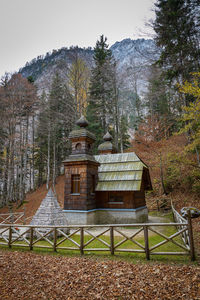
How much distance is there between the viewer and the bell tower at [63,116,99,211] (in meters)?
13.0

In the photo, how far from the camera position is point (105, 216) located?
44.3 feet

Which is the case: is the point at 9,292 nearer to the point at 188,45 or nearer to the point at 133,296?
the point at 133,296

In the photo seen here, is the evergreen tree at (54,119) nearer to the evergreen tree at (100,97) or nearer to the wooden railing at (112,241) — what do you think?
the evergreen tree at (100,97)

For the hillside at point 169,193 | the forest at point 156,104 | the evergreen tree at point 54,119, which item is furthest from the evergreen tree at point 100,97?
the hillside at point 169,193

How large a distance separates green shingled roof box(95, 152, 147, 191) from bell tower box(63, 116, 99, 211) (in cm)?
83

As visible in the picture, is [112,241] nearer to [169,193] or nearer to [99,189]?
[99,189]

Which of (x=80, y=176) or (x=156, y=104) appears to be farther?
(x=156, y=104)

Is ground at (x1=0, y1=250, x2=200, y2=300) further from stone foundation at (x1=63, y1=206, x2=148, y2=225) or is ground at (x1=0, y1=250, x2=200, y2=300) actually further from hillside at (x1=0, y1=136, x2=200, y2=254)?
hillside at (x1=0, y1=136, x2=200, y2=254)

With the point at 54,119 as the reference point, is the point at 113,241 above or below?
below

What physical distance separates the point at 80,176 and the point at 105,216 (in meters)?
3.73

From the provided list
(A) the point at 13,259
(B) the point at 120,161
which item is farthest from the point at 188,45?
(A) the point at 13,259

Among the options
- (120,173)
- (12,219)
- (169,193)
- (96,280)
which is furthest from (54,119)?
(96,280)

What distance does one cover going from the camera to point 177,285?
4.96 meters

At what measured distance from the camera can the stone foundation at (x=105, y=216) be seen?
12578mm
